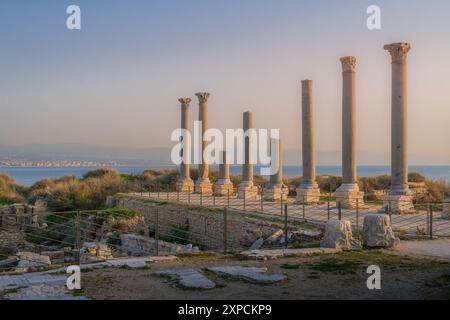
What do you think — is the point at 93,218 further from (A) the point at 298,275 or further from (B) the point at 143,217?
(A) the point at 298,275

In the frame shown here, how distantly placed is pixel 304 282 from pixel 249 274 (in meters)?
0.91

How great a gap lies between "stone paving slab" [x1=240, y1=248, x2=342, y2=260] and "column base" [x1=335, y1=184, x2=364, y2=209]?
9966 millimetres

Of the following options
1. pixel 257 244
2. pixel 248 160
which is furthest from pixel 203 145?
pixel 257 244

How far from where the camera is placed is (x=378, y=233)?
489 inches

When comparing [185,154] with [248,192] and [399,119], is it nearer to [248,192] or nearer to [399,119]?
[248,192]

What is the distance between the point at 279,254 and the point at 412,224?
7.14 metres

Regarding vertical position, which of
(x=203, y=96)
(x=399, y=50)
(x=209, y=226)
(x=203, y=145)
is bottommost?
(x=209, y=226)

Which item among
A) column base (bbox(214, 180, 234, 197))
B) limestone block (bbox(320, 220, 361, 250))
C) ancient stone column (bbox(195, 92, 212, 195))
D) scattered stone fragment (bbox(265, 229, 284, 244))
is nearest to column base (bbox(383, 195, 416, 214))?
scattered stone fragment (bbox(265, 229, 284, 244))

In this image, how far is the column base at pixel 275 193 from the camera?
27.1 meters

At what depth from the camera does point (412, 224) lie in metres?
16.7

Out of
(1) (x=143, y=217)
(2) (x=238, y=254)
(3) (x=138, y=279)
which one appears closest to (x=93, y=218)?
(1) (x=143, y=217)

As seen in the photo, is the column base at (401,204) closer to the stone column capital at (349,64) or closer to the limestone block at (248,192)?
the stone column capital at (349,64)

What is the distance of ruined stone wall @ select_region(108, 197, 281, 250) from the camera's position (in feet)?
59.1

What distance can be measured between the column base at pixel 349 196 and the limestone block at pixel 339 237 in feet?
30.6
